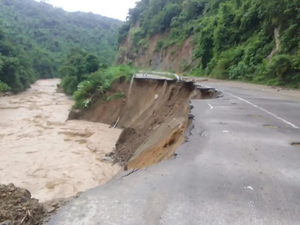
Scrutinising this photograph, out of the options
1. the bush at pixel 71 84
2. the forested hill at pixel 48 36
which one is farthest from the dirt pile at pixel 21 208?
the forested hill at pixel 48 36

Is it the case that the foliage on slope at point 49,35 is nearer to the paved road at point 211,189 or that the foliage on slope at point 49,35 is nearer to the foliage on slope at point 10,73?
the foliage on slope at point 10,73

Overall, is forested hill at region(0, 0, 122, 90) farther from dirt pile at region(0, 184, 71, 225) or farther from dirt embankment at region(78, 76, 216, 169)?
dirt pile at region(0, 184, 71, 225)

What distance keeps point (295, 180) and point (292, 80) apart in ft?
47.1

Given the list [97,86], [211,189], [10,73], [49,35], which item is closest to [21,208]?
[211,189]

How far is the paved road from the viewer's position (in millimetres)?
3324

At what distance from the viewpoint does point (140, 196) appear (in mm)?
3875

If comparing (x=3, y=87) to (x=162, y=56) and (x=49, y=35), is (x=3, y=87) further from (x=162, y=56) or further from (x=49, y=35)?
(x=49, y=35)

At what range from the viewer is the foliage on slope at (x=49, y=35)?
8394cm

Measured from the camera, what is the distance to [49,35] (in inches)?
4277

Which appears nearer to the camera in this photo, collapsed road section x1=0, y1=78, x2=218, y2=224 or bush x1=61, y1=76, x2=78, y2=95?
collapsed road section x1=0, y1=78, x2=218, y2=224

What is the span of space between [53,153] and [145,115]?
5.88 m

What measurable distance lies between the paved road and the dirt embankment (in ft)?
7.88

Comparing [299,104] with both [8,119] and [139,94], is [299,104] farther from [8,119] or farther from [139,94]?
[8,119]

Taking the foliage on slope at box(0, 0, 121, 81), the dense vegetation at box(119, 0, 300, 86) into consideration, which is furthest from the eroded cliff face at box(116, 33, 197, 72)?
the foliage on slope at box(0, 0, 121, 81)
